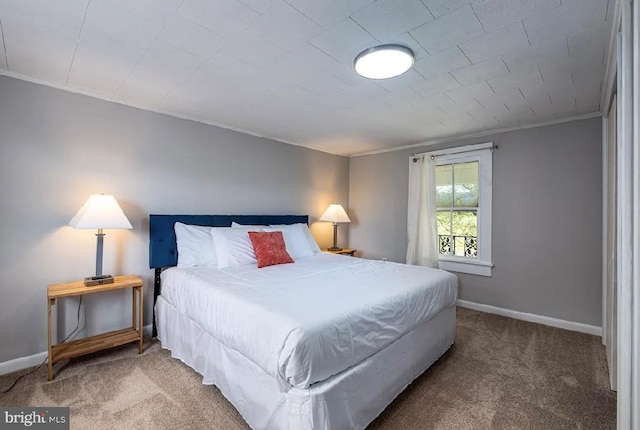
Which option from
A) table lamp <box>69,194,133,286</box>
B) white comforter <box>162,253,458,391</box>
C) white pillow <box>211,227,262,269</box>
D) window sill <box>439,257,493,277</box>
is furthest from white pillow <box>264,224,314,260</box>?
window sill <box>439,257,493,277</box>

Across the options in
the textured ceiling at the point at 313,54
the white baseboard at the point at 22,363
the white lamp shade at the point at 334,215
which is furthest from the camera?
the white lamp shade at the point at 334,215

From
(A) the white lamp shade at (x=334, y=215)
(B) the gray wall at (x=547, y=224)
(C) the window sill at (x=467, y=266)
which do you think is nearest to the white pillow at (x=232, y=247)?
(A) the white lamp shade at (x=334, y=215)

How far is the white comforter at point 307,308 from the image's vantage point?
1.37 metres

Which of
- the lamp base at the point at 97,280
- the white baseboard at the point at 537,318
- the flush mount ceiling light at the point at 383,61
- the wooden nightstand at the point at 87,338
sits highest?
the flush mount ceiling light at the point at 383,61

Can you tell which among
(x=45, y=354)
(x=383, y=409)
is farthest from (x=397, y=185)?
(x=45, y=354)

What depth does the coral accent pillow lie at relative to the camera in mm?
2814

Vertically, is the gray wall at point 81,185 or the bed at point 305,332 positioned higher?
the gray wall at point 81,185

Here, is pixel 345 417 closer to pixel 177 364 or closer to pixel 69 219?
pixel 177 364

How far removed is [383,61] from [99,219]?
2416 mm

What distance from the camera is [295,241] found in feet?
11.4

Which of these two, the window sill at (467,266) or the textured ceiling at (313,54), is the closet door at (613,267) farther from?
the window sill at (467,266)

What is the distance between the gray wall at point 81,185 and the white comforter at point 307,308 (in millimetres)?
654

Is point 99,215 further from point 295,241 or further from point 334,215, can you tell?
point 334,215

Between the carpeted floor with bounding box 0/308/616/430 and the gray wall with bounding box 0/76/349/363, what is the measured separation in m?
0.47
